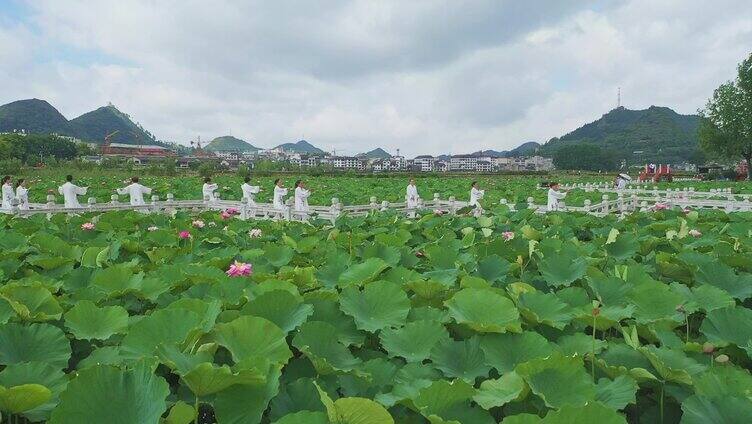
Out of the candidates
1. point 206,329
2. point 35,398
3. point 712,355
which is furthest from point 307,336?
point 712,355

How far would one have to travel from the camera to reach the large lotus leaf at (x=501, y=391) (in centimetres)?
126

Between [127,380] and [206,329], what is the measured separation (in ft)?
1.30

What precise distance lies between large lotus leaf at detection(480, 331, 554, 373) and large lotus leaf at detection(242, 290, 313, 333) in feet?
1.91

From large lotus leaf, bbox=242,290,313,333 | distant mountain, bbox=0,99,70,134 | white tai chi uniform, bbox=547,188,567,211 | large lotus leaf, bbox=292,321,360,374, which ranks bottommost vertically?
white tai chi uniform, bbox=547,188,567,211

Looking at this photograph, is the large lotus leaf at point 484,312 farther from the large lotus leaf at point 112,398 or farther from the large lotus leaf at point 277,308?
the large lotus leaf at point 112,398

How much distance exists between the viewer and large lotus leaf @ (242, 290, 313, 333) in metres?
1.72

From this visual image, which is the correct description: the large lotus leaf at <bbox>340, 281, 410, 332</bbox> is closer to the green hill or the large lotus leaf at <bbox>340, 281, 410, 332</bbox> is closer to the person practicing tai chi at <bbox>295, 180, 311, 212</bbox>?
the person practicing tai chi at <bbox>295, 180, 311, 212</bbox>

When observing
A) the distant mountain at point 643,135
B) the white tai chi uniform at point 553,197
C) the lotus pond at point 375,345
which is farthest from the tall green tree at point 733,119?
the distant mountain at point 643,135

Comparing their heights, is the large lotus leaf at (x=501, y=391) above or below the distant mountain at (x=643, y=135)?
below

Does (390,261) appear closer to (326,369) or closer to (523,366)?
(326,369)

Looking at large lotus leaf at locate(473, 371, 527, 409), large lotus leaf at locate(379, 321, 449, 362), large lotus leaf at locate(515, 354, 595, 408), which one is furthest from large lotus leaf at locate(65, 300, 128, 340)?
large lotus leaf at locate(515, 354, 595, 408)

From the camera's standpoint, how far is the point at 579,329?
197 centimetres

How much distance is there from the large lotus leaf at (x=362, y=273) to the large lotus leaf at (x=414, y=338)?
0.70 m

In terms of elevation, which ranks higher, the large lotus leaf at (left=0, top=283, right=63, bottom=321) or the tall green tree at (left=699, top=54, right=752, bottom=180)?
the tall green tree at (left=699, top=54, right=752, bottom=180)
